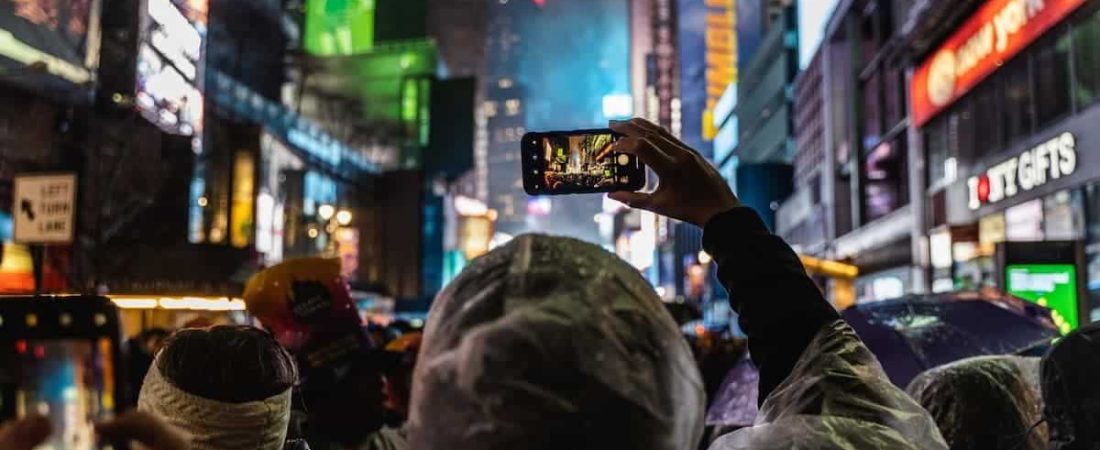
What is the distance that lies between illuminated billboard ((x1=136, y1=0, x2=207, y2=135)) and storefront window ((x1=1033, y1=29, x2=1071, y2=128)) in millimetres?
18549

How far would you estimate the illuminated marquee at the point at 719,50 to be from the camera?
299ft

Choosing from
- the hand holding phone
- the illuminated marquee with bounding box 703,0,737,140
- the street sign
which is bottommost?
the hand holding phone

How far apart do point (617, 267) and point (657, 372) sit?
Answer: 7.3 inches

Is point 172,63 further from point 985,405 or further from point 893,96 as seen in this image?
point 893,96

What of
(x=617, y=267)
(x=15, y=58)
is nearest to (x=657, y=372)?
(x=617, y=267)

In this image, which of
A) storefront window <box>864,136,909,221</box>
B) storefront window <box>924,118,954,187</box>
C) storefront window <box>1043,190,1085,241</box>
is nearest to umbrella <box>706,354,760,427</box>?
storefront window <box>1043,190,1085,241</box>

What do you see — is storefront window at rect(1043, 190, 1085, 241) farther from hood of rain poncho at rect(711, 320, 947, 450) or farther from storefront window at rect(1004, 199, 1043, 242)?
hood of rain poncho at rect(711, 320, 947, 450)

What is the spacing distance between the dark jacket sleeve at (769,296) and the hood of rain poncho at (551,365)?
1.53ft

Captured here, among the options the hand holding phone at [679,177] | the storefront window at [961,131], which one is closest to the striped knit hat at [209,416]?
the hand holding phone at [679,177]

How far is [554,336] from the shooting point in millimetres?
1185

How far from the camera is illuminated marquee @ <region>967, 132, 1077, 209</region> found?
52.4 feet

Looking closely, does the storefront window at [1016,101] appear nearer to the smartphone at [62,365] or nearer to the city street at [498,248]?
the city street at [498,248]

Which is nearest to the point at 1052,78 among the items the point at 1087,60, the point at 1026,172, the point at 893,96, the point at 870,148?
the point at 1087,60

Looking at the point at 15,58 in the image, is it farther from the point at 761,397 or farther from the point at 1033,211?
the point at 1033,211
